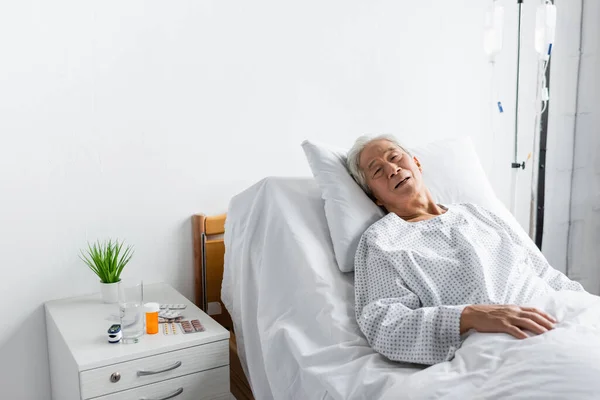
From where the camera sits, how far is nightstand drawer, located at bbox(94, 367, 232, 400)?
1542 millimetres

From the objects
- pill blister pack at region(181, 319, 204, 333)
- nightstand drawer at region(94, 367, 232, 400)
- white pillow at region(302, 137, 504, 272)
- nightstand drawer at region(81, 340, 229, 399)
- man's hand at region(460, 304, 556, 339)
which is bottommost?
nightstand drawer at region(94, 367, 232, 400)

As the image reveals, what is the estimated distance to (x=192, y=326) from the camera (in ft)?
5.57

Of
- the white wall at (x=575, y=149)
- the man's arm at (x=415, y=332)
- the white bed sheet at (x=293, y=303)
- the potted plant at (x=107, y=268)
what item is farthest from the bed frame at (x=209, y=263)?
the white wall at (x=575, y=149)

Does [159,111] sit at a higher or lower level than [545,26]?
lower

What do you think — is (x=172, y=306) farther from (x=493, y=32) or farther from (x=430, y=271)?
(x=493, y=32)

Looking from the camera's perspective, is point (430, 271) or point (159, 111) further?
point (159, 111)

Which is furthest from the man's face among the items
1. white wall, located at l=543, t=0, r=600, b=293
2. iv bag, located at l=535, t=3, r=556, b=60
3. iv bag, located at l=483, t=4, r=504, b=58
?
white wall, located at l=543, t=0, r=600, b=293

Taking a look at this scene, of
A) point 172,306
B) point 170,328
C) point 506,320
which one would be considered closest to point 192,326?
point 170,328

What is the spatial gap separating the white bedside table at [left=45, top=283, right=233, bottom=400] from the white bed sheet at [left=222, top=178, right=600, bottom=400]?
12 cm

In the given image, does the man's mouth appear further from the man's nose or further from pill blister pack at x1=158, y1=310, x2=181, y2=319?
pill blister pack at x1=158, y1=310, x2=181, y2=319

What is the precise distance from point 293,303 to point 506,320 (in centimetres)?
56

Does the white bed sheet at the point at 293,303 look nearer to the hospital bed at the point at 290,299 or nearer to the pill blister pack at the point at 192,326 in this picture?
the hospital bed at the point at 290,299

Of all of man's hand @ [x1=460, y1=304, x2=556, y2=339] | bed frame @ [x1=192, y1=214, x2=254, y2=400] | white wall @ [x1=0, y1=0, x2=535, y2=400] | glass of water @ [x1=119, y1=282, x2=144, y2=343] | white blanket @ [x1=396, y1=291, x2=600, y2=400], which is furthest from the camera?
bed frame @ [x1=192, y1=214, x2=254, y2=400]

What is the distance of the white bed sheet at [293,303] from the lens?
1.36 metres
